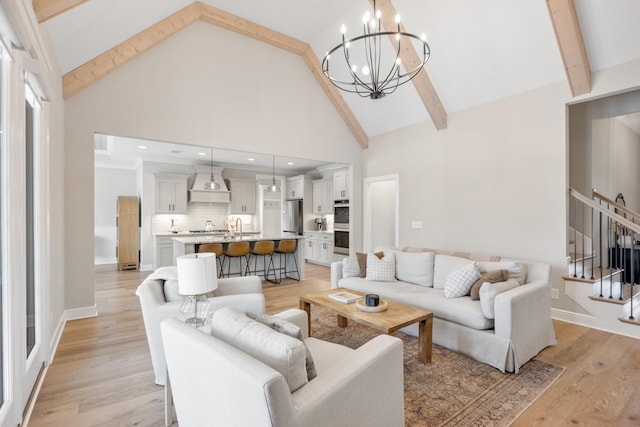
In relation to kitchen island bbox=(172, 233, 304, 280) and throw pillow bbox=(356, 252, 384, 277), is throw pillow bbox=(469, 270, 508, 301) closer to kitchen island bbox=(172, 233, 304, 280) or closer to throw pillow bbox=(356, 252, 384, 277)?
throw pillow bbox=(356, 252, 384, 277)

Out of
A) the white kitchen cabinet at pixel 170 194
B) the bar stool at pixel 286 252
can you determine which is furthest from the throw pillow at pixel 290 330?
the white kitchen cabinet at pixel 170 194

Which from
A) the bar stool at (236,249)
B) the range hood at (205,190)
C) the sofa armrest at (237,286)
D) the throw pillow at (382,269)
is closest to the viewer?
the sofa armrest at (237,286)

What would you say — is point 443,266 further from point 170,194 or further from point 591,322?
point 170,194

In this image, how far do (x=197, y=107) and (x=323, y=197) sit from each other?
4255 millimetres

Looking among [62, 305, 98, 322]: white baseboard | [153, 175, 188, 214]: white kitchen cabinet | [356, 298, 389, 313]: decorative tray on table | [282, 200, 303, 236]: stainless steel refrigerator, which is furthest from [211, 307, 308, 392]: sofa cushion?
[282, 200, 303, 236]: stainless steel refrigerator

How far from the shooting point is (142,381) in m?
2.49

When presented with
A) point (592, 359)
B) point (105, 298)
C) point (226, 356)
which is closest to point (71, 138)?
point (105, 298)

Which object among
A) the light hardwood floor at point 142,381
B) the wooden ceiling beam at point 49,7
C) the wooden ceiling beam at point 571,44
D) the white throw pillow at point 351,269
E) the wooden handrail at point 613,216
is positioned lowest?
the light hardwood floor at point 142,381

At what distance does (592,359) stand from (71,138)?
603 centimetres

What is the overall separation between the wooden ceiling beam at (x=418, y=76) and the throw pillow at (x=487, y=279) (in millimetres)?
2872

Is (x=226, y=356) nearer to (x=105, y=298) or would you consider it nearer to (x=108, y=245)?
(x=105, y=298)

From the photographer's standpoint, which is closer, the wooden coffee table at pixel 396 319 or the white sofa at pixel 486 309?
the wooden coffee table at pixel 396 319

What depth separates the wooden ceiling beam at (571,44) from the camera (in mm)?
3215

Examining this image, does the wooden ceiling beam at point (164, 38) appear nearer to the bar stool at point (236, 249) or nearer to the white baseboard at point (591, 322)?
the bar stool at point (236, 249)
